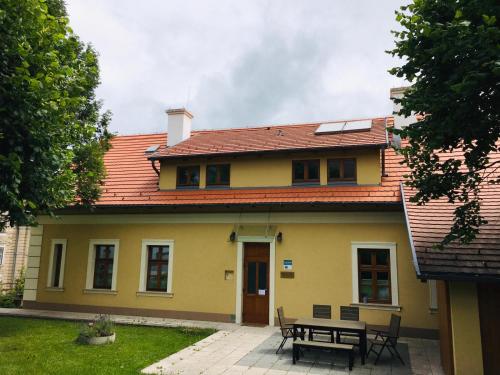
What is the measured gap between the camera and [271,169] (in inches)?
559

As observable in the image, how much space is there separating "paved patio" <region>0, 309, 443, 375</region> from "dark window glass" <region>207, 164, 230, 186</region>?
531 centimetres

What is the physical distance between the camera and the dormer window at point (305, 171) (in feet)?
45.2

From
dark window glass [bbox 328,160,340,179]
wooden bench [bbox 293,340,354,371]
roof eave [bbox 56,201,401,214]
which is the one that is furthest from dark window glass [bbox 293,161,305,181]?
wooden bench [bbox 293,340,354,371]

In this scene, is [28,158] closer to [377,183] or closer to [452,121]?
[452,121]

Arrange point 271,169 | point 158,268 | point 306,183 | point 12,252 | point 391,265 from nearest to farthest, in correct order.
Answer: point 391,265, point 306,183, point 271,169, point 158,268, point 12,252

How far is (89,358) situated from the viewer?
8.77 meters

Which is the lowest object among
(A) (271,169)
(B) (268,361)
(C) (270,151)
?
(B) (268,361)

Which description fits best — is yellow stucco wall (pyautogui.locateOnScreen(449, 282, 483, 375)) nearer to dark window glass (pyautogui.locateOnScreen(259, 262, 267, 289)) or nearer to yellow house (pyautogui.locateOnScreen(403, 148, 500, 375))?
yellow house (pyautogui.locateOnScreen(403, 148, 500, 375))

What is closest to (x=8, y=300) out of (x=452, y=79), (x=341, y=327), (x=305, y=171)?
(x=305, y=171)

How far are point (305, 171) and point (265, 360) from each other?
681 centimetres

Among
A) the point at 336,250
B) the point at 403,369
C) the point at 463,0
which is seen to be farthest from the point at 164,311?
the point at 463,0

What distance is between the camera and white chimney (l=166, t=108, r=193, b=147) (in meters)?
17.4

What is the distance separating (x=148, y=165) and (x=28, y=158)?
993cm

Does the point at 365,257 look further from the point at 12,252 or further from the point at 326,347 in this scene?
the point at 12,252
